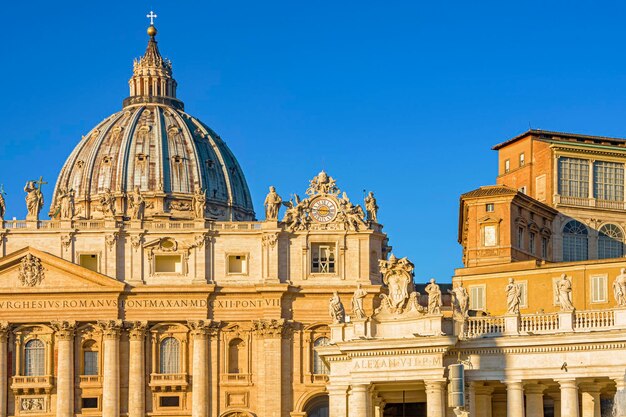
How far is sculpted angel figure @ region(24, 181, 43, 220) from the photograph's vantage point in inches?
5635

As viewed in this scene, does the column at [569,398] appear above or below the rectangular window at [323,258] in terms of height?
below

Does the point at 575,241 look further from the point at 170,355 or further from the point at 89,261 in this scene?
the point at 89,261

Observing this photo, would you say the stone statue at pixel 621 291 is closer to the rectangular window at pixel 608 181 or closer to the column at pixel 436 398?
the column at pixel 436 398

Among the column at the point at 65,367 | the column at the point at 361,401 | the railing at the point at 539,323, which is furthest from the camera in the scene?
the column at the point at 65,367

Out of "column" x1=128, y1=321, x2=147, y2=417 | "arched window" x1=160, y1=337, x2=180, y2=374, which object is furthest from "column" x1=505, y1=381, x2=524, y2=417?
"arched window" x1=160, y1=337, x2=180, y2=374

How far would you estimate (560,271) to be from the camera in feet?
349

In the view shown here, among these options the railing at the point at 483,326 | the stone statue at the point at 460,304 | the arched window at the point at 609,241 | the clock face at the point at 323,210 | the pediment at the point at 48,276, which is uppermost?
the clock face at the point at 323,210

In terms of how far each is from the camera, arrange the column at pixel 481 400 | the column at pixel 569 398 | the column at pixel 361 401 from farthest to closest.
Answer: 1. the column at pixel 361 401
2. the column at pixel 481 400
3. the column at pixel 569 398

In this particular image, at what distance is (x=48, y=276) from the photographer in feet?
456

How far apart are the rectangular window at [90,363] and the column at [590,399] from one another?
65.4m

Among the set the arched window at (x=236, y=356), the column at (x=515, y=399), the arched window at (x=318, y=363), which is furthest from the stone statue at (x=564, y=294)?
the arched window at (x=236, y=356)

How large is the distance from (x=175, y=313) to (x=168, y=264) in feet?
13.3

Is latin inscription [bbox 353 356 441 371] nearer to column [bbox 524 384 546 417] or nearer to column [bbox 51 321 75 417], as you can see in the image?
column [bbox 524 384 546 417]

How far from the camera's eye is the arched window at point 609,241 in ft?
421
